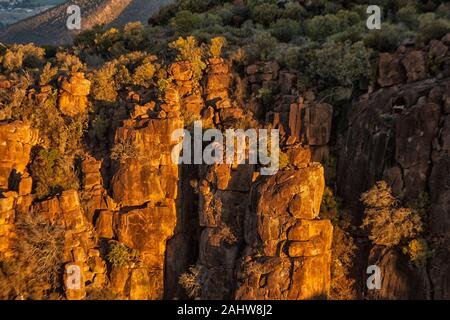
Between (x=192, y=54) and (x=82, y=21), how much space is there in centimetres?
Answer: 3176

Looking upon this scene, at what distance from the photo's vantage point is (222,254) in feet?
65.4

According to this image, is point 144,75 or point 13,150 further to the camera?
point 144,75

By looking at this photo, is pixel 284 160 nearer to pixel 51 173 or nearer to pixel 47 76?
pixel 51 173

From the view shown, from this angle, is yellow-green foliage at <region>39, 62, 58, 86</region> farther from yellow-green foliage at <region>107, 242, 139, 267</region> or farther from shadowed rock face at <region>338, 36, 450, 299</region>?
shadowed rock face at <region>338, 36, 450, 299</region>

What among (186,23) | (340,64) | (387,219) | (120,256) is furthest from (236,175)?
(186,23)

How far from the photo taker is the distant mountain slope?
52969mm

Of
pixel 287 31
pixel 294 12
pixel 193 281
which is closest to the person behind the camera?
pixel 193 281

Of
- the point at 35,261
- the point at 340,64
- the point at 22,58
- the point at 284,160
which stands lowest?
the point at 35,261

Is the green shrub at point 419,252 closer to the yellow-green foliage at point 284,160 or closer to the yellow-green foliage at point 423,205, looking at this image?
the yellow-green foliage at point 423,205

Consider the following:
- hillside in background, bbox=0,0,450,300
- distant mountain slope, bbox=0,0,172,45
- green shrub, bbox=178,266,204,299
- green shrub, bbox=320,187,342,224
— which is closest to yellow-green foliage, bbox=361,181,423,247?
hillside in background, bbox=0,0,450,300

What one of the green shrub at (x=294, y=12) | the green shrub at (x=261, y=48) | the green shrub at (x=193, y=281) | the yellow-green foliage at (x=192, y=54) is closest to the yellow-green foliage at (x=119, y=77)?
the yellow-green foliage at (x=192, y=54)

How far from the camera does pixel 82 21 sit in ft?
173

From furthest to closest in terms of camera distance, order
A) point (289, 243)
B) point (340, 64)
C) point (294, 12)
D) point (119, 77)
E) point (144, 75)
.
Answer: point (294, 12), point (119, 77), point (144, 75), point (340, 64), point (289, 243)
